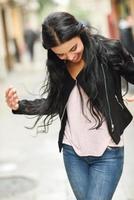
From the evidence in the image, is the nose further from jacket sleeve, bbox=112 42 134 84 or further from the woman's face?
jacket sleeve, bbox=112 42 134 84

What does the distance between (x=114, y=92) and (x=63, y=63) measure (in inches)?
13.9

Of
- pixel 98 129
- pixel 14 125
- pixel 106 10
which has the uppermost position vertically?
pixel 98 129

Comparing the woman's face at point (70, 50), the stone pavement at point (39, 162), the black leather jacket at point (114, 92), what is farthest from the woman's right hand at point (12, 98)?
the stone pavement at point (39, 162)

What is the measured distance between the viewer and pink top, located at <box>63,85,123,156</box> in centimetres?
Answer: 360

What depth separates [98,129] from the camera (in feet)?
11.8

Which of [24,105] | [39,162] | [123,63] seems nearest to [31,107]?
[24,105]

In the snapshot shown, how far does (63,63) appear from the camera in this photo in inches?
145

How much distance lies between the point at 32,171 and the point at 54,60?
4.29 m

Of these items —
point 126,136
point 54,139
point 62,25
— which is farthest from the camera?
point 54,139

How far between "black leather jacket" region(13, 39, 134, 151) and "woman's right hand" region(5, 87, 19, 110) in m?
0.33

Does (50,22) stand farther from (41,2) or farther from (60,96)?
(41,2)

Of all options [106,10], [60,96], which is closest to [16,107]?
[60,96]

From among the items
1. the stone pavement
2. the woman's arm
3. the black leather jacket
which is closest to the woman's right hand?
the woman's arm

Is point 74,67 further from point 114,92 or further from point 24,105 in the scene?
point 24,105
